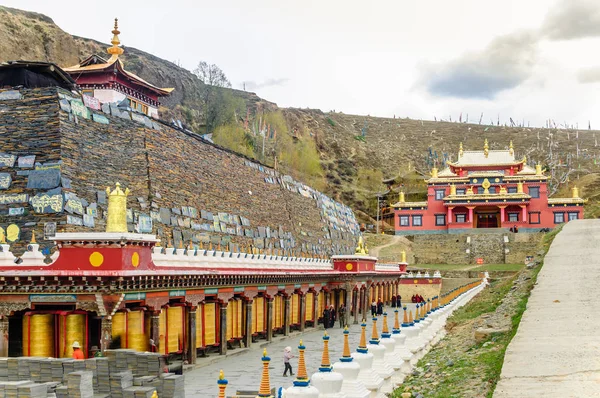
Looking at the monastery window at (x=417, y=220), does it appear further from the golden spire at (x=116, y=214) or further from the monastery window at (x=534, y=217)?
the golden spire at (x=116, y=214)

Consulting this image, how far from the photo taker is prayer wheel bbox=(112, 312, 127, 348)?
1731 centimetres

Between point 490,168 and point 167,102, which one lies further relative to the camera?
point 167,102

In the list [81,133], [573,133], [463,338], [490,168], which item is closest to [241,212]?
[81,133]

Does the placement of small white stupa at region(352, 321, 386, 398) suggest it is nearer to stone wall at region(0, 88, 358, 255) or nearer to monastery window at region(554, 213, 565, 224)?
stone wall at region(0, 88, 358, 255)

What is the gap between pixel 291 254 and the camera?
41.2m

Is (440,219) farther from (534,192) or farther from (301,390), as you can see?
(301,390)

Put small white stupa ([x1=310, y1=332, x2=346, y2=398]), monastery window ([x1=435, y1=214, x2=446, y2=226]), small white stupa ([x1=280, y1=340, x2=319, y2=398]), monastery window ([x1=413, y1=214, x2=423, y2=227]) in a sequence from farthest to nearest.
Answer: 1. monastery window ([x1=413, y1=214, x2=423, y2=227])
2. monastery window ([x1=435, y1=214, x2=446, y2=226])
3. small white stupa ([x1=310, y1=332, x2=346, y2=398])
4. small white stupa ([x1=280, y1=340, x2=319, y2=398])

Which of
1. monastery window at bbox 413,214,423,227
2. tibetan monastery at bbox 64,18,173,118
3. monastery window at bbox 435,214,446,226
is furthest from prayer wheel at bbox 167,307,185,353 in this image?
monastery window at bbox 435,214,446,226

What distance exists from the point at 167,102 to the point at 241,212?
176 feet

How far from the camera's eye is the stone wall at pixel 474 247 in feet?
201

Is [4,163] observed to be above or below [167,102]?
below

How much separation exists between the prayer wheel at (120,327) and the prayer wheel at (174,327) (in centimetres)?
274

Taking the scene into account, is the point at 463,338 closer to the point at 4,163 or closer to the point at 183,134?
the point at 4,163

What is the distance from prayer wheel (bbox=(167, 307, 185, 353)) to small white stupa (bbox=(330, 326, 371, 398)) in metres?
12.1
